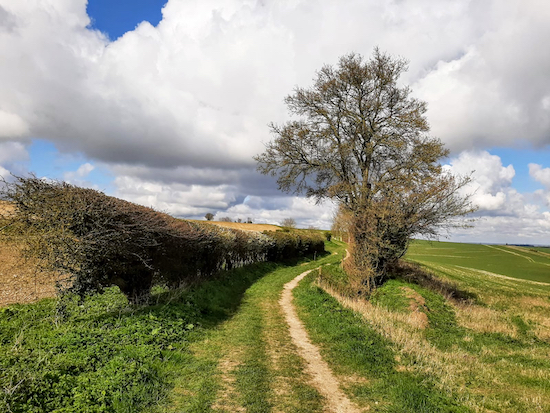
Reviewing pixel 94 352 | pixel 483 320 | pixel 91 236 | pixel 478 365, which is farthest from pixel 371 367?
pixel 483 320

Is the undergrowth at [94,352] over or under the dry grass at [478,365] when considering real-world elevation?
over

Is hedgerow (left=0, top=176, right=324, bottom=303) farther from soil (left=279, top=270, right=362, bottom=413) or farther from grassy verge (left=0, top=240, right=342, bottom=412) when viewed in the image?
soil (left=279, top=270, right=362, bottom=413)

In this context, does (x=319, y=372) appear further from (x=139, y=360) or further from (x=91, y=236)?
(x=91, y=236)

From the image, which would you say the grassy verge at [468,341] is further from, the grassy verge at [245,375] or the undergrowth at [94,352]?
the undergrowth at [94,352]

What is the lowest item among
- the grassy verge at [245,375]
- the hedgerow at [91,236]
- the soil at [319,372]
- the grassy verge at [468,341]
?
the grassy verge at [468,341]

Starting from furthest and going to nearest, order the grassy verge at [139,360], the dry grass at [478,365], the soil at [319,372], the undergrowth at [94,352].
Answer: the dry grass at [478,365] → the soil at [319,372] → the grassy verge at [139,360] → the undergrowth at [94,352]

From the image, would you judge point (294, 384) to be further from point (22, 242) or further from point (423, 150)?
point (423, 150)

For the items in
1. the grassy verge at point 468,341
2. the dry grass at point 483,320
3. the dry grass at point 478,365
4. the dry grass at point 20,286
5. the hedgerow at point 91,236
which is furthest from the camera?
the dry grass at point 483,320

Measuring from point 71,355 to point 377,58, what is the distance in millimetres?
20792

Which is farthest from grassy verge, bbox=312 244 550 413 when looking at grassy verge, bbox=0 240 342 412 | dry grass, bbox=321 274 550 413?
grassy verge, bbox=0 240 342 412

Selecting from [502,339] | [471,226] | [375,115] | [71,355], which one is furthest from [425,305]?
[71,355]

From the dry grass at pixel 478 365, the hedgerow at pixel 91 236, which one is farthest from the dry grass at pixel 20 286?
the dry grass at pixel 478 365

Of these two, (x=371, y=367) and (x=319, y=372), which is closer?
(x=319, y=372)

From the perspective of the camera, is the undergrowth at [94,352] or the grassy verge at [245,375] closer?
the undergrowth at [94,352]
